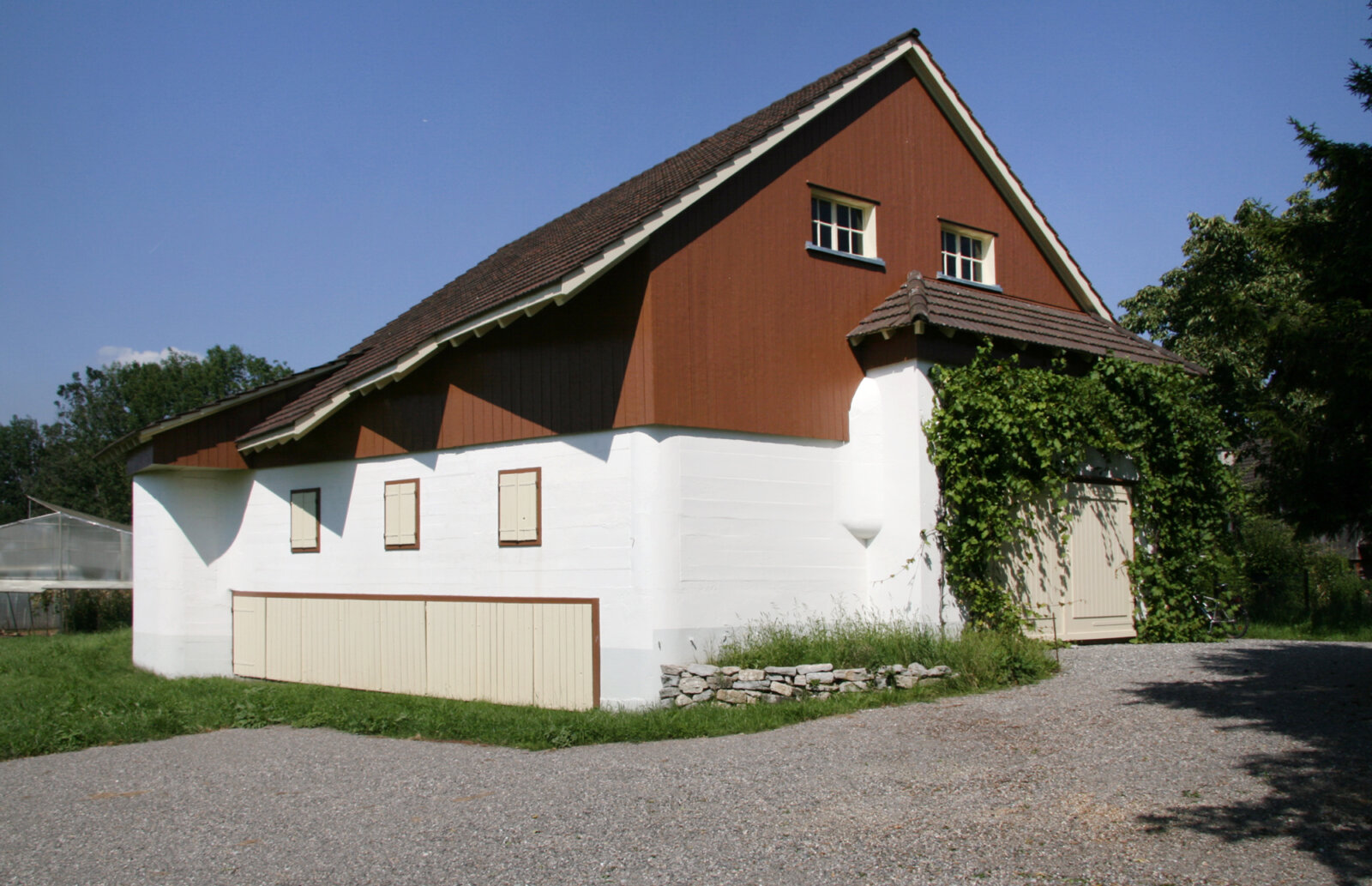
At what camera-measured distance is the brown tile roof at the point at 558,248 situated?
13820 mm

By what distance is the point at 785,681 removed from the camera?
39.9 feet

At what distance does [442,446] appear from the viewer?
614 inches

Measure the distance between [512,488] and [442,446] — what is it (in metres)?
1.74

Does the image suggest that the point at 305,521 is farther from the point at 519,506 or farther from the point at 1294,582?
the point at 1294,582

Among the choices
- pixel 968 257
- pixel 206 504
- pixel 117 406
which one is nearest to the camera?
pixel 968 257

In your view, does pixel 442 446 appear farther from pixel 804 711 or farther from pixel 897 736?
pixel 897 736

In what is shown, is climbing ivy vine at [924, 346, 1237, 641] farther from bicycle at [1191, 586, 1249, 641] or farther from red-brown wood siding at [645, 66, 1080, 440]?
red-brown wood siding at [645, 66, 1080, 440]

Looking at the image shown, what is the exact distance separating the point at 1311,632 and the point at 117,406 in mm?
84337

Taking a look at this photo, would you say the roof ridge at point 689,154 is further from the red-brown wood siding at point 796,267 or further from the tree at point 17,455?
the tree at point 17,455

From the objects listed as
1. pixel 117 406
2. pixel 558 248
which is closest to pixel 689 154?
pixel 558 248

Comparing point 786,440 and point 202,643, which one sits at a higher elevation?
point 786,440

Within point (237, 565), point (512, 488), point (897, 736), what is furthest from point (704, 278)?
point (237, 565)

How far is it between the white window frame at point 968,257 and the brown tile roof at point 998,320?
0.46 m

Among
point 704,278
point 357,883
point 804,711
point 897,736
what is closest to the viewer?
point 357,883
